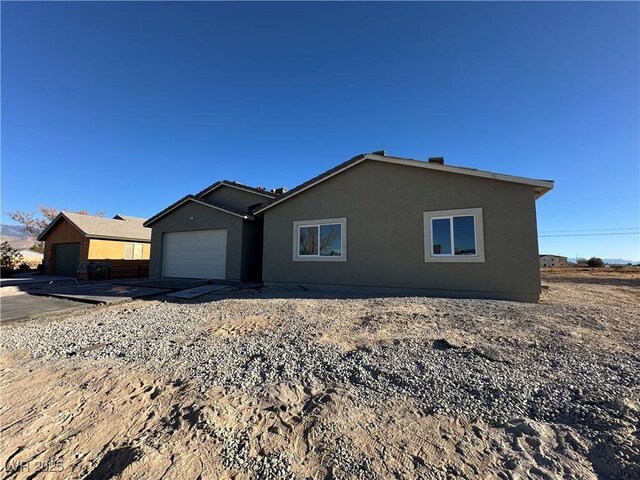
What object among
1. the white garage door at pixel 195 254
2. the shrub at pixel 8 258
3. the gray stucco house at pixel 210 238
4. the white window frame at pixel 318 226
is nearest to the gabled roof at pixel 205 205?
the gray stucco house at pixel 210 238

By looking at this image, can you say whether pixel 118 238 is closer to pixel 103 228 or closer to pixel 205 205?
pixel 103 228

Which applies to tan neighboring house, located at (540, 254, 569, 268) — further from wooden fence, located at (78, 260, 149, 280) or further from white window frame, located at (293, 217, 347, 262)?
wooden fence, located at (78, 260, 149, 280)

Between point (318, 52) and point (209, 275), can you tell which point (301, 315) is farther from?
point (318, 52)

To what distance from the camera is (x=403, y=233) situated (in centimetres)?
919

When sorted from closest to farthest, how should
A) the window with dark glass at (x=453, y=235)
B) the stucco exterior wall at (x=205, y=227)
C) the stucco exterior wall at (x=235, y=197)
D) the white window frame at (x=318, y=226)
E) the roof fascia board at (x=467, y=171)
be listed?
1. the roof fascia board at (x=467, y=171)
2. the window with dark glass at (x=453, y=235)
3. the white window frame at (x=318, y=226)
4. the stucco exterior wall at (x=205, y=227)
5. the stucco exterior wall at (x=235, y=197)

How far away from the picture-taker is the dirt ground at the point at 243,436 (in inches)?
79.2

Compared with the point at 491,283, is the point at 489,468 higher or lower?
lower

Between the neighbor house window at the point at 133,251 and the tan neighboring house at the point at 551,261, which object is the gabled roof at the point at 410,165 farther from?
the tan neighboring house at the point at 551,261

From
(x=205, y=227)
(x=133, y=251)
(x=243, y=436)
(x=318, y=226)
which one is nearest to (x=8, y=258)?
(x=133, y=251)

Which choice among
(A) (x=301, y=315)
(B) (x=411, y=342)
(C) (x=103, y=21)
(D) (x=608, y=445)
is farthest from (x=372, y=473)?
(C) (x=103, y=21)

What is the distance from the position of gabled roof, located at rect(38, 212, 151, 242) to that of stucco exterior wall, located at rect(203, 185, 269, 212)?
28.8 feet

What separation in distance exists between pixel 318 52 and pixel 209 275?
10.8 meters

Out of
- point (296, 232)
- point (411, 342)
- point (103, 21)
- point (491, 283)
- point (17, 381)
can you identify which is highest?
point (103, 21)

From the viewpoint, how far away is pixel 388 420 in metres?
2.53
